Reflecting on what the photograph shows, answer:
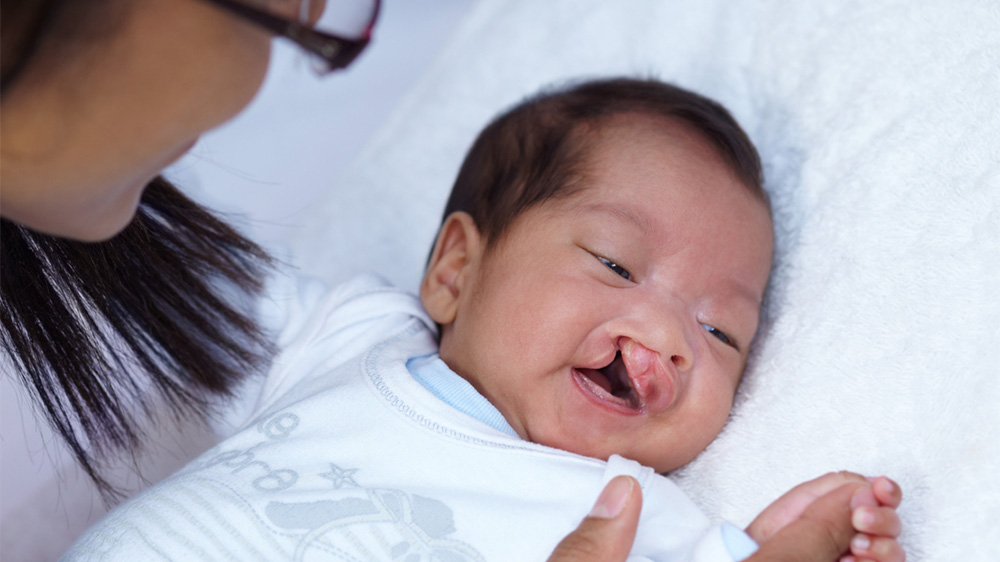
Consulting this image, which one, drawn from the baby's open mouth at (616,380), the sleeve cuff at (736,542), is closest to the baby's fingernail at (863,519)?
the sleeve cuff at (736,542)

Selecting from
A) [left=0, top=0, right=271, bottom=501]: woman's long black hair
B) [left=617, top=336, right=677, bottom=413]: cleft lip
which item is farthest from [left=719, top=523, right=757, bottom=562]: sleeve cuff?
[left=0, top=0, right=271, bottom=501]: woman's long black hair

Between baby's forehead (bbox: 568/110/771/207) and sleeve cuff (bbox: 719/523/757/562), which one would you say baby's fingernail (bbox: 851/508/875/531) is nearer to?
sleeve cuff (bbox: 719/523/757/562)

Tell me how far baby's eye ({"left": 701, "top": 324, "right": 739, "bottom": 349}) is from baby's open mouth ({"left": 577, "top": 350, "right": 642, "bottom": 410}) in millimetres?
123

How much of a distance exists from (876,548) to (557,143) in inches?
27.5

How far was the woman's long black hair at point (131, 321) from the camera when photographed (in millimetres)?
1105

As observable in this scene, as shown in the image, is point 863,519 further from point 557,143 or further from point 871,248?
point 557,143

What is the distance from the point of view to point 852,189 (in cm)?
122

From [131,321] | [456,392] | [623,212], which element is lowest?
[131,321]

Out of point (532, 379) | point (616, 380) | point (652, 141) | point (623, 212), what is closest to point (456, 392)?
point (532, 379)

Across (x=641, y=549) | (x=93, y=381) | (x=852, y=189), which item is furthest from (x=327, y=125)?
(x=641, y=549)

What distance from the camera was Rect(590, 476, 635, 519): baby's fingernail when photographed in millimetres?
853

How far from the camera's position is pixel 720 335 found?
119cm

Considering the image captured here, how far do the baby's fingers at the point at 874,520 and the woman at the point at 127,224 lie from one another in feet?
0.10

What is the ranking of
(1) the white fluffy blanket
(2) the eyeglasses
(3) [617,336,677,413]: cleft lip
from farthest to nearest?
(3) [617,336,677,413]: cleft lip < (1) the white fluffy blanket < (2) the eyeglasses
